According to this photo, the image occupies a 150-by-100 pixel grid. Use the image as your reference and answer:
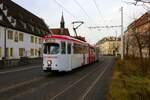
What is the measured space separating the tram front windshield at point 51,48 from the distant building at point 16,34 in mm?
24633

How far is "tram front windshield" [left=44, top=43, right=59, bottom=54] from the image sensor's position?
22.8m

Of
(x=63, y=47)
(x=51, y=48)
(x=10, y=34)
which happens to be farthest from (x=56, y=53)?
(x=10, y=34)

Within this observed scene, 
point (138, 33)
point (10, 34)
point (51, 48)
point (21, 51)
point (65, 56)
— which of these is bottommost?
point (65, 56)

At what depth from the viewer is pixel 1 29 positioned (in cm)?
4653

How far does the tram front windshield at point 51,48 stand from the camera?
22.8 metres

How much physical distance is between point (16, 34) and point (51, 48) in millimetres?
31884

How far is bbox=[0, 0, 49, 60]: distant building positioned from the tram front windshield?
80.8 ft

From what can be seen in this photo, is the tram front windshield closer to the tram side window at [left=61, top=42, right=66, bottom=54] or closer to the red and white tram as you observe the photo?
the red and white tram

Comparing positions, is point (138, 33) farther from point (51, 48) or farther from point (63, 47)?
point (51, 48)

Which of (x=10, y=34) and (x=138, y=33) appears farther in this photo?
(x=138, y=33)

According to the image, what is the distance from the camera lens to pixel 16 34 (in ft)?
176

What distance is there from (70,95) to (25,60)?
30.0 meters

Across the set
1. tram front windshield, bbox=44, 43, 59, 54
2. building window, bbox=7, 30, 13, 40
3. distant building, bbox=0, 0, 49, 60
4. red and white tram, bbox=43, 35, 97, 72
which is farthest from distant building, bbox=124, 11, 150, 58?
building window, bbox=7, 30, 13, 40

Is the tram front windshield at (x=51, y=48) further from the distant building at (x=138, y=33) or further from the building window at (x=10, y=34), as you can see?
the building window at (x=10, y=34)
